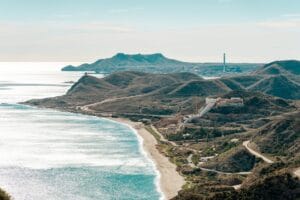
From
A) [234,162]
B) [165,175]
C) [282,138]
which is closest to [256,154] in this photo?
[234,162]

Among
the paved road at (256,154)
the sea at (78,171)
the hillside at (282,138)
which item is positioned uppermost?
the hillside at (282,138)

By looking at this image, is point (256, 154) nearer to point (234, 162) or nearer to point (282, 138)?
point (234, 162)

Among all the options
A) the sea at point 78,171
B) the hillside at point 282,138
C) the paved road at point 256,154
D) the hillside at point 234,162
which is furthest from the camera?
the hillside at point 282,138

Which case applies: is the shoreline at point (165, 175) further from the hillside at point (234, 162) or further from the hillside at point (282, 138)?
the hillside at point (282, 138)

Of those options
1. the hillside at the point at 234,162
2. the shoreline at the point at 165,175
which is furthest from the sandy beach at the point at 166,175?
the hillside at the point at 234,162

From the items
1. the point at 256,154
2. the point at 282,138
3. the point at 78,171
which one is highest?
the point at 282,138

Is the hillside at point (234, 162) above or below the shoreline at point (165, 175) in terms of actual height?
above

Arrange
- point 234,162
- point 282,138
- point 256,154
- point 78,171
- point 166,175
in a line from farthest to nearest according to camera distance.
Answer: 1. point 282,138
2. point 256,154
3. point 78,171
4. point 234,162
5. point 166,175

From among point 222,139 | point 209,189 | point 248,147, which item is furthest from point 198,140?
point 209,189

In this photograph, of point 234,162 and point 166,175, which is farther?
point 234,162

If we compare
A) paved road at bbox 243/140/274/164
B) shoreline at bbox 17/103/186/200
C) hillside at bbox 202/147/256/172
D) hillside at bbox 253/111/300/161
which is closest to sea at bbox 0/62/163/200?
shoreline at bbox 17/103/186/200

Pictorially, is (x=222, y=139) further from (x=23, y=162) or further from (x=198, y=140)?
(x=23, y=162)

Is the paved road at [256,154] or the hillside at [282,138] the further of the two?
the hillside at [282,138]
